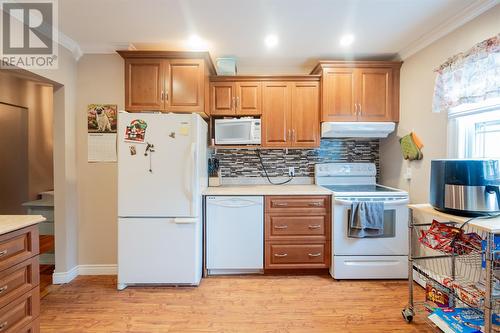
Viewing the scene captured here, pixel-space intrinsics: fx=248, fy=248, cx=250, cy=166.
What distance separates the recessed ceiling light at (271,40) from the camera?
7.76 ft

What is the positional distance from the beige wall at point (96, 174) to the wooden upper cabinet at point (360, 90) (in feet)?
7.47

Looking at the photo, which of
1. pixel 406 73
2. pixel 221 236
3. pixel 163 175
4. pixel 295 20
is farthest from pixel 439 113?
pixel 163 175

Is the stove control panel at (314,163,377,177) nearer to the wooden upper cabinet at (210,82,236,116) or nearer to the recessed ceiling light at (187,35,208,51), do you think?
the wooden upper cabinet at (210,82,236,116)

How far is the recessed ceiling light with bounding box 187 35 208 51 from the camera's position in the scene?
242cm

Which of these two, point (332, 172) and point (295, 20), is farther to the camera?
point (332, 172)

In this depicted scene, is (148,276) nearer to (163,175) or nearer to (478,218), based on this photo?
(163,175)

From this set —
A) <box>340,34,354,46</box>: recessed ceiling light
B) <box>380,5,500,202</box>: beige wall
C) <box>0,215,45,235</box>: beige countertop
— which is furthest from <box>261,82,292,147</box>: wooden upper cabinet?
<box>0,215,45,235</box>: beige countertop

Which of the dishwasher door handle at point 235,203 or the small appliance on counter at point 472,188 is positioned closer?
the small appliance on counter at point 472,188

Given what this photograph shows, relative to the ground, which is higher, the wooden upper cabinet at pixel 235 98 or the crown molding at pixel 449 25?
the crown molding at pixel 449 25

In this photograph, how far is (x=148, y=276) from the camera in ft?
7.82

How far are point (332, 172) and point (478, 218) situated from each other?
5.46 ft

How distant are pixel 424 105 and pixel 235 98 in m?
1.93

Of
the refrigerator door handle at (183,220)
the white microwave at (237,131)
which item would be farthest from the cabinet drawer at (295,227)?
the white microwave at (237,131)

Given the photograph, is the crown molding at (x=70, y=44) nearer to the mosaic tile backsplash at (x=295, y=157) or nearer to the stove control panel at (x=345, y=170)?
the mosaic tile backsplash at (x=295, y=157)
